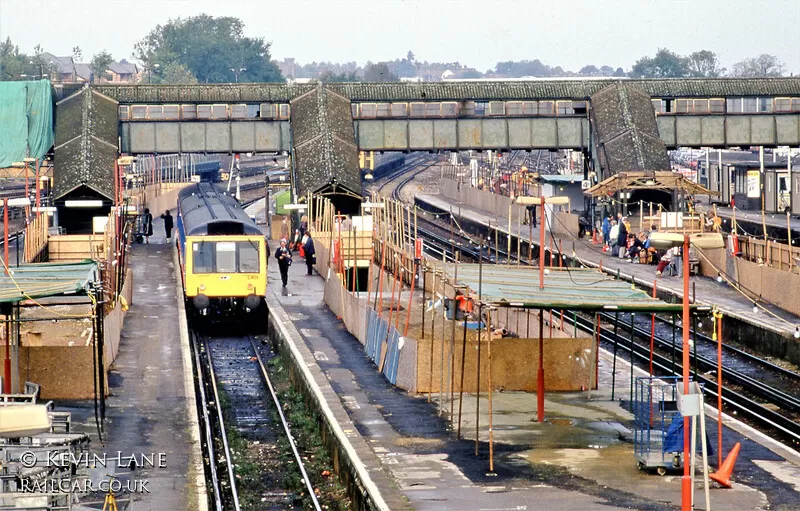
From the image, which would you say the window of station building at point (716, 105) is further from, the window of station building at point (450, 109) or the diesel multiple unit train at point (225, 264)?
the diesel multiple unit train at point (225, 264)

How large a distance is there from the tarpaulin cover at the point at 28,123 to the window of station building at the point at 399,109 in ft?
52.2

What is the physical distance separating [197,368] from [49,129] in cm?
3280

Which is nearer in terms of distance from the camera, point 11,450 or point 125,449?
point 11,450

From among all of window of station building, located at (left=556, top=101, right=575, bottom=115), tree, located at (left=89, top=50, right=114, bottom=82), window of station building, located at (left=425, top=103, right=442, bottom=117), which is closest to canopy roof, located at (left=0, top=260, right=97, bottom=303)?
window of station building, located at (left=425, top=103, right=442, bottom=117)

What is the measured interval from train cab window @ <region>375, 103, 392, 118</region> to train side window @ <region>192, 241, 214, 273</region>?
1086 inches

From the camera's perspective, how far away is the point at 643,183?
52469mm

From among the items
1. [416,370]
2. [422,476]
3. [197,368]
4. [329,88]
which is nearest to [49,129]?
[329,88]

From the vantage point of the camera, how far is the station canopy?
68.4 ft

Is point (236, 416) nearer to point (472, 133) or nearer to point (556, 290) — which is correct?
point (556, 290)

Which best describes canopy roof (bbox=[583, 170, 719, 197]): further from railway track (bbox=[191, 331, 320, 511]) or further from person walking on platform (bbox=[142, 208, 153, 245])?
person walking on platform (bbox=[142, 208, 153, 245])

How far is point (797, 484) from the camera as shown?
761 inches

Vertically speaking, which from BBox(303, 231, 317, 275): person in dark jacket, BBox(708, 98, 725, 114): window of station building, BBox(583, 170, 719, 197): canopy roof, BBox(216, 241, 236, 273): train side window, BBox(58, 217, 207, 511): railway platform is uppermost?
BBox(708, 98, 725, 114): window of station building

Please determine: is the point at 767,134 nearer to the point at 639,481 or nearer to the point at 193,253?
the point at 193,253

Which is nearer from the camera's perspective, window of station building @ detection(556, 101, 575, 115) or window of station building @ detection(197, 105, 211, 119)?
window of station building @ detection(197, 105, 211, 119)
